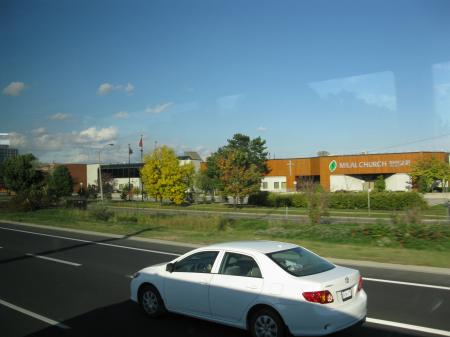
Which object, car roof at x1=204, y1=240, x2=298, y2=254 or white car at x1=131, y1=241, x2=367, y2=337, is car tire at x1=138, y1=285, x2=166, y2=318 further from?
car roof at x1=204, y1=240, x2=298, y2=254

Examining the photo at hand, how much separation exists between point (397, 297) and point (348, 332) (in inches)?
114

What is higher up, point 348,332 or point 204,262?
point 204,262

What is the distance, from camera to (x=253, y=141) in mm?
75938

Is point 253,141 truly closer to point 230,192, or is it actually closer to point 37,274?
point 230,192

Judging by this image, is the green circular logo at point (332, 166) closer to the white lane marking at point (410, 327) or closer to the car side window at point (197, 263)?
the white lane marking at point (410, 327)

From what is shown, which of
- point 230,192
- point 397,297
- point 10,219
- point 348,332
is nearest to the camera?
point 348,332

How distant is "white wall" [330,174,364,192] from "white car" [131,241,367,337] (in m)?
63.1

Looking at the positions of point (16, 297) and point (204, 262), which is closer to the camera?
point (204, 262)

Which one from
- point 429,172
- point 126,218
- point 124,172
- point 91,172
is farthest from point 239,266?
point 91,172

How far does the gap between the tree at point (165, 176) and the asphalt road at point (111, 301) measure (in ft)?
130

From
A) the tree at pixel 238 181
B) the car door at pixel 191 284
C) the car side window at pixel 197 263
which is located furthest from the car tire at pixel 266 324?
the tree at pixel 238 181

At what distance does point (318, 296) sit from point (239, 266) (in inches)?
54.9

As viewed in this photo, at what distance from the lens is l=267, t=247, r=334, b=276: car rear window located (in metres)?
6.79

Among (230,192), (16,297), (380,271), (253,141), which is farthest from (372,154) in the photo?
(16,297)
